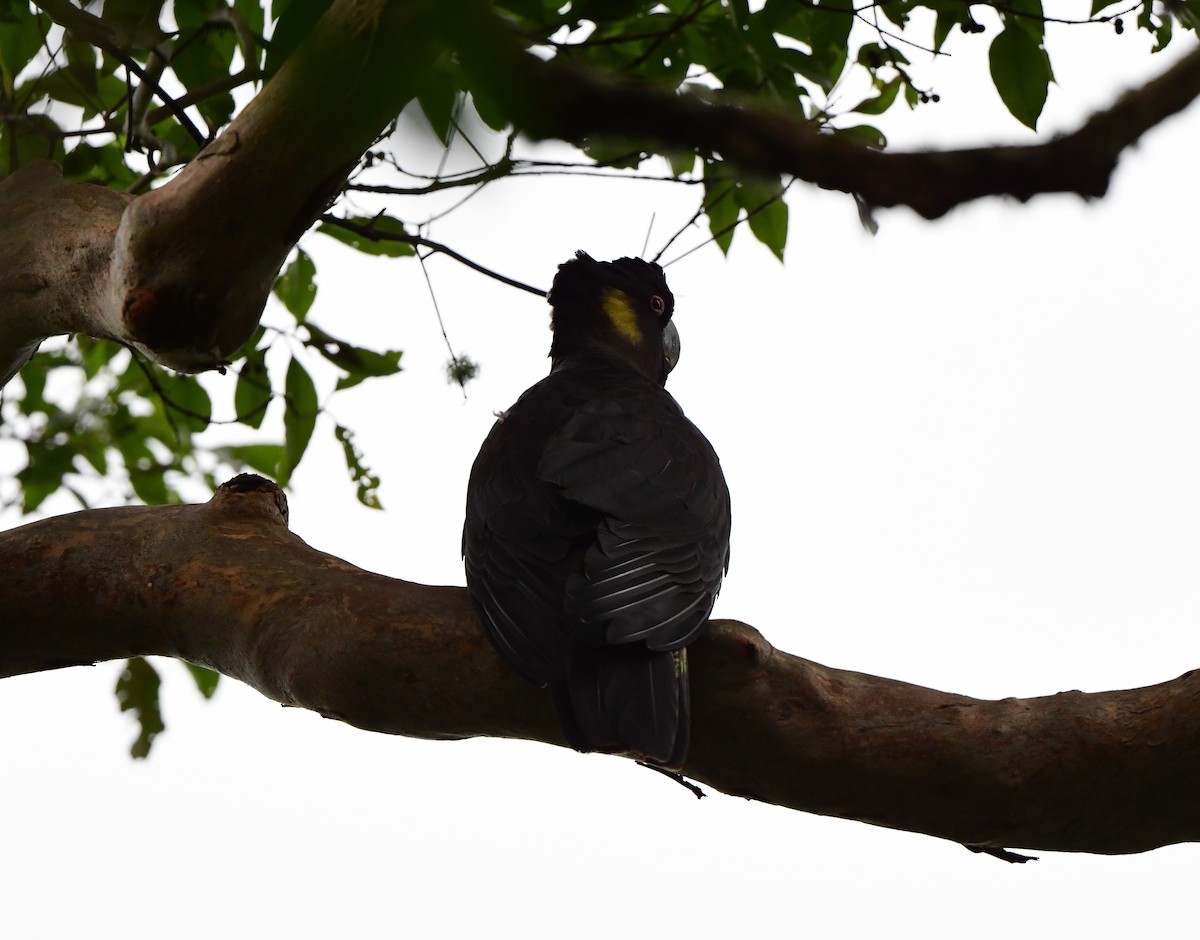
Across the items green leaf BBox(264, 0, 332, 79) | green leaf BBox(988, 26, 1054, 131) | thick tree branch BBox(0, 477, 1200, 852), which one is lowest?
thick tree branch BBox(0, 477, 1200, 852)

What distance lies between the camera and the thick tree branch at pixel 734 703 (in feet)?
7.10

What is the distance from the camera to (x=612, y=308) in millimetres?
4164

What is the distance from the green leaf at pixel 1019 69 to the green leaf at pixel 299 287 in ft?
6.12

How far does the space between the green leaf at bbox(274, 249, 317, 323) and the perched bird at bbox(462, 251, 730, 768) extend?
0.65m

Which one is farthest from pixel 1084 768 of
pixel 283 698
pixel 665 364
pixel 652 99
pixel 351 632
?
pixel 665 364

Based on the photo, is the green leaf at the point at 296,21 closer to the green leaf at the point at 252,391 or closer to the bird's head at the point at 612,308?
the green leaf at the point at 252,391

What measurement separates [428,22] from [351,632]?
177 centimetres

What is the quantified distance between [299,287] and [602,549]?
4.63ft

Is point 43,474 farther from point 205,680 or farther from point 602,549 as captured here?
point 602,549

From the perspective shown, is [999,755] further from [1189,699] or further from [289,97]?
[289,97]

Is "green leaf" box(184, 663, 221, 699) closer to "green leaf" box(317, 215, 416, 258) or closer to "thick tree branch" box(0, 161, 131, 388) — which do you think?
"thick tree branch" box(0, 161, 131, 388)

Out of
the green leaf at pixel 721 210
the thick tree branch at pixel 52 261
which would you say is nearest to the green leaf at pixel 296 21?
the thick tree branch at pixel 52 261

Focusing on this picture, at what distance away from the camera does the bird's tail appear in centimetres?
216

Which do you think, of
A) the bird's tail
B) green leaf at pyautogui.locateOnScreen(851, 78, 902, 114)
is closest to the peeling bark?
the bird's tail
